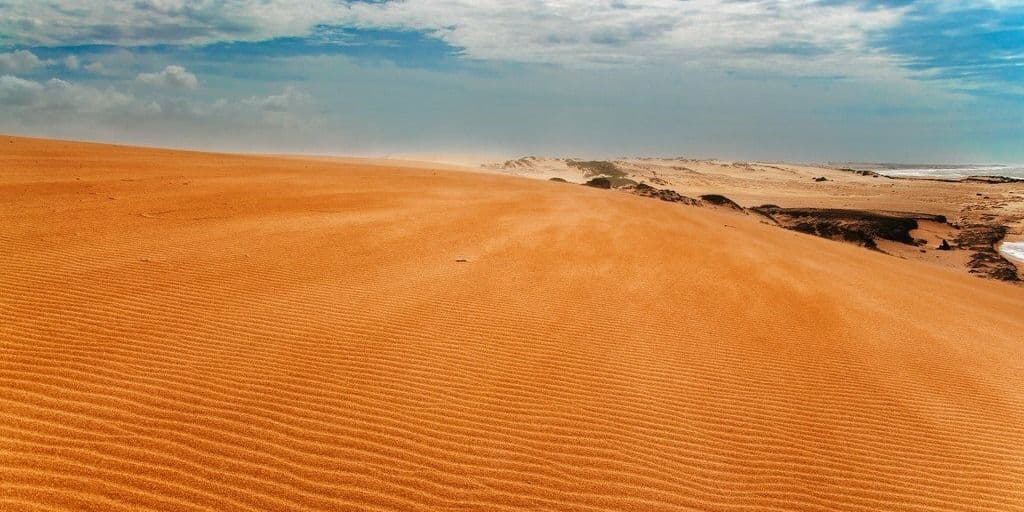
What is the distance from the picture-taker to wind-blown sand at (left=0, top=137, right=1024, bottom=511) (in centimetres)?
418

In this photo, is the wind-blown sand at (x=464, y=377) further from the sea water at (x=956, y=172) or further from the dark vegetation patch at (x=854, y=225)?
the sea water at (x=956, y=172)

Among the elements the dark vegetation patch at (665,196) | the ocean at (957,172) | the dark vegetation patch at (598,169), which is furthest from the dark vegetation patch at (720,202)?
the ocean at (957,172)

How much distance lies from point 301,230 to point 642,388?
7.75 metres

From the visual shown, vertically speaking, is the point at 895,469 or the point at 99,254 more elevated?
the point at 99,254

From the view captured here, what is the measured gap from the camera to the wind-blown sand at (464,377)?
418 cm

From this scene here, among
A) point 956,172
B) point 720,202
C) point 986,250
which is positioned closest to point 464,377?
point 986,250

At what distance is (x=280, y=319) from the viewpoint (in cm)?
675

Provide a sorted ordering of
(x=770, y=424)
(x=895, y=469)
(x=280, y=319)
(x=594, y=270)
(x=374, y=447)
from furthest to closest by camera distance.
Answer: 1. (x=594, y=270)
2. (x=280, y=319)
3. (x=770, y=424)
4. (x=895, y=469)
5. (x=374, y=447)

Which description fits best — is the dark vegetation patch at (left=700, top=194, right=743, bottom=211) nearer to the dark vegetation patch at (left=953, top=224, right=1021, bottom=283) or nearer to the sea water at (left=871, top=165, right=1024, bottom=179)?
the dark vegetation patch at (left=953, top=224, right=1021, bottom=283)

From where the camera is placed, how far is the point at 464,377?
584 centimetres

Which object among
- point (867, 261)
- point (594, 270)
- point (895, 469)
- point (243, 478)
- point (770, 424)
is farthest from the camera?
point (867, 261)

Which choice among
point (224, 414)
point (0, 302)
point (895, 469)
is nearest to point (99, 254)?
point (0, 302)

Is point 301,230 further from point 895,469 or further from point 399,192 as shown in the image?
point 895,469

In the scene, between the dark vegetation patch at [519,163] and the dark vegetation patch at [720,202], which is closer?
the dark vegetation patch at [720,202]
